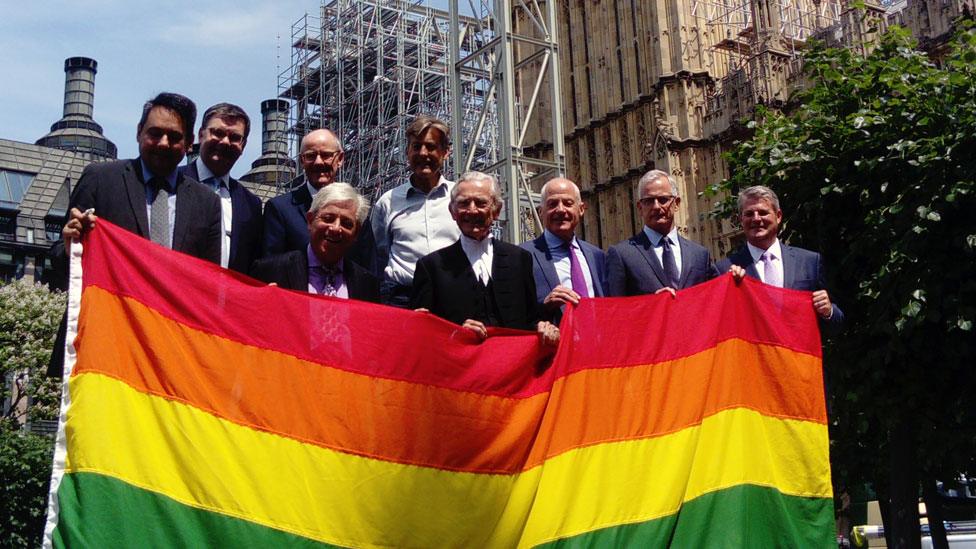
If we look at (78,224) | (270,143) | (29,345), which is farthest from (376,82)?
(78,224)

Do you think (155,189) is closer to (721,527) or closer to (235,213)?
(235,213)

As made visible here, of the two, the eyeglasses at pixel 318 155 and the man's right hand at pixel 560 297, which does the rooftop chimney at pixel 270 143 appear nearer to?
the eyeglasses at pixel 318 155

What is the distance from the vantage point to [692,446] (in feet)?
18.8

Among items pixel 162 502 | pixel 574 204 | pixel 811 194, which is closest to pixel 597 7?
pixel 811 194

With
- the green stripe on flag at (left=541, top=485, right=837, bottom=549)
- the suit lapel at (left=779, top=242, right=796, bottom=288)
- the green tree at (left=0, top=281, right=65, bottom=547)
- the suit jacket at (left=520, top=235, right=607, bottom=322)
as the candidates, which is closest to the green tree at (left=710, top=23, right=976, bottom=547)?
the suit lapel at (left=779, top=242, right=796, bottom=288)

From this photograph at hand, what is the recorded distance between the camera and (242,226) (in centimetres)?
630

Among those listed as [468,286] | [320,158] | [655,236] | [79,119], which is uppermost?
[79,119]

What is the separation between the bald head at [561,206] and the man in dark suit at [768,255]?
3.26 ft

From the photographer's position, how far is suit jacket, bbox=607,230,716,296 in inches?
261

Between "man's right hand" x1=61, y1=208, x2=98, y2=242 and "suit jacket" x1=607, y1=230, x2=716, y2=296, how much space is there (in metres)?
2.90

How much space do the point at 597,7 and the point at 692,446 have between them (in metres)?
32.8

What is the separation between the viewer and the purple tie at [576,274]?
21.6ft

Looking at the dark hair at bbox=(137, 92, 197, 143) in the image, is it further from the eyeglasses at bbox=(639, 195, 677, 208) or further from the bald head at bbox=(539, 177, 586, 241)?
the eyeglasses at bbox=(639, 195, 677, 208)

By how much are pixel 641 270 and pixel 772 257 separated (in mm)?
838
